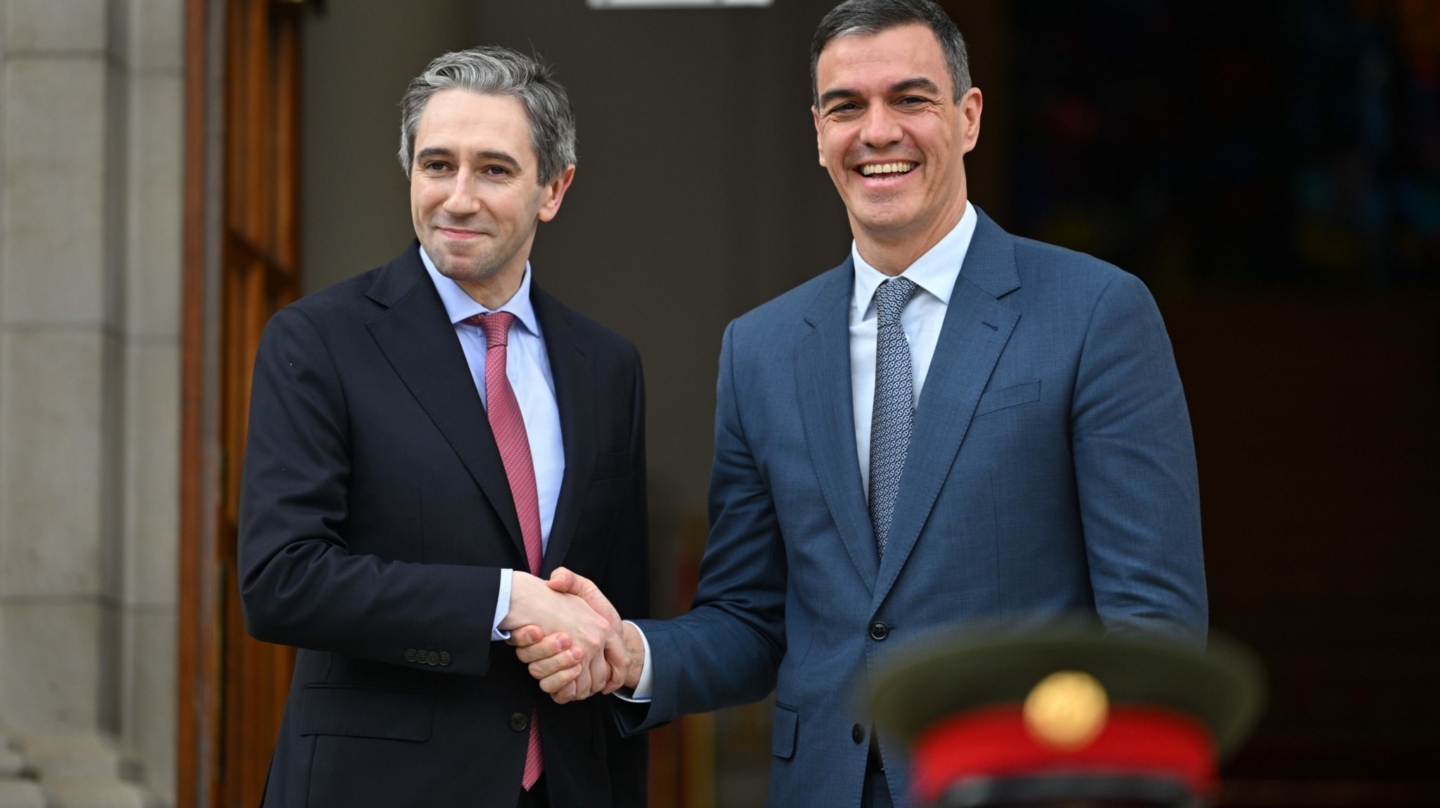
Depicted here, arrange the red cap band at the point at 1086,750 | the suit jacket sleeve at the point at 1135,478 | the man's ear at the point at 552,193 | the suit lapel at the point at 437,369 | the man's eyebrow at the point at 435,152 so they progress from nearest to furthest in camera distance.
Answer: the red cap band at the point at 1086,750
the suit jacket sleeve at the point at 1135,478
the suit lapel at the point at 437,369
the man's eyebrow at the point at 435,152
the man's ear at the point at 552,193

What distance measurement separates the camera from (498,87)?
102 inches

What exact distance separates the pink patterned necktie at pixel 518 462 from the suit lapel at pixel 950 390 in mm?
504

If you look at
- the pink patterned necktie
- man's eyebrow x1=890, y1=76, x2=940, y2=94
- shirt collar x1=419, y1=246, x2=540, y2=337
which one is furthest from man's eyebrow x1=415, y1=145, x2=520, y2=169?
man's eyebrow x1=890, y1=76, x2=940, y2=94

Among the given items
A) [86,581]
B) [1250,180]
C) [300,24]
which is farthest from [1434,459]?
[86,581]

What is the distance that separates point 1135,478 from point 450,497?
0.92 metres

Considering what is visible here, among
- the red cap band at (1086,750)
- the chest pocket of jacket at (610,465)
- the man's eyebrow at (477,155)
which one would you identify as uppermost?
the man's eyebrow at (477,155)

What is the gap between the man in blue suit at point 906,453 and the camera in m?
2.29

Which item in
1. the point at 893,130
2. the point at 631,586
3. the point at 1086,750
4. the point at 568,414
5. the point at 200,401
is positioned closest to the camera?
the point at 1086,750

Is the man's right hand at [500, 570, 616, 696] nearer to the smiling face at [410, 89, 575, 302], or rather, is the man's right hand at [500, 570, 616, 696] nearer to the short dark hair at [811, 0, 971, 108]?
the smiling face at [410, 89, 575, 302]

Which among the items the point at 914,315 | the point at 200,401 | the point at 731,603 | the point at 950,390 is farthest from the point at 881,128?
the point at 200,401

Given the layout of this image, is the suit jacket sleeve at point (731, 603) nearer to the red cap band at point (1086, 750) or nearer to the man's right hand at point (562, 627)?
the man's right hand at point (562, 627)

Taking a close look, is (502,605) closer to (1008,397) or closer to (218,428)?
→ (1008,397)

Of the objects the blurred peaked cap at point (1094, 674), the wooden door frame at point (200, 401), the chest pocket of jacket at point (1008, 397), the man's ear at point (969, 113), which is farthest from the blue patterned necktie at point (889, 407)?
the wooden door frame at point (200, 401)

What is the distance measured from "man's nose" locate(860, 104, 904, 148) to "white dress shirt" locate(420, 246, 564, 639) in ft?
1.88
